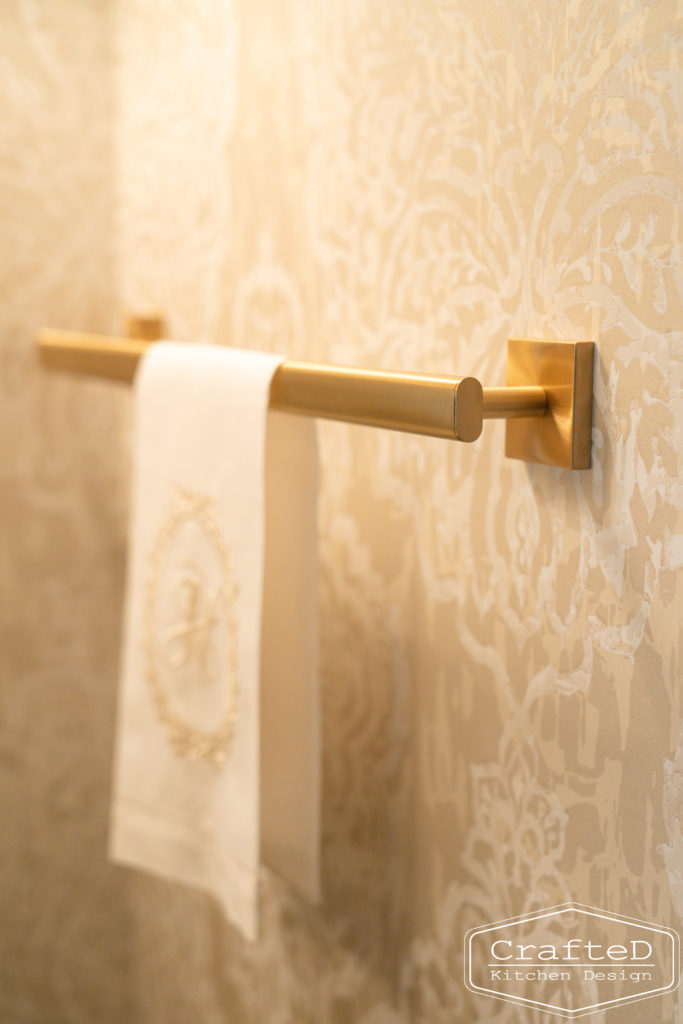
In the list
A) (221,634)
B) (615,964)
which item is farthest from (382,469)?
(615,964)

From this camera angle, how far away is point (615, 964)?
51cm

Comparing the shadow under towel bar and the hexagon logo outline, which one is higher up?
the shadow under towel bar

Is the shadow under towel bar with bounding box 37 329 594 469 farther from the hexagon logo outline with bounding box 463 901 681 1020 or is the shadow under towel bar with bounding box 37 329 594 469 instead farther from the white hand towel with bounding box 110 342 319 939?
the hexagon logo outline with bounding box 463 901 681 1020

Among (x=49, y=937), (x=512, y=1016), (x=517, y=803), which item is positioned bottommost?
(x=49, y=937)

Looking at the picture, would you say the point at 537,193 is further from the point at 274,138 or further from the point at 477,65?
the point at 274,138

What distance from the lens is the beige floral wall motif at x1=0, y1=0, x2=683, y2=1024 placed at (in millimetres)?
487

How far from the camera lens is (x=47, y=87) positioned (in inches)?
36.5

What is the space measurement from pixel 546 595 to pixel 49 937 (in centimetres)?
76

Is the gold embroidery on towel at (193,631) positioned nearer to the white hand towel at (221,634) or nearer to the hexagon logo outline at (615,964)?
the white hand towel at (221,634)

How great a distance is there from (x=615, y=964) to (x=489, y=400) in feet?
0.94

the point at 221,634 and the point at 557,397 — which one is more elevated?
the point at 557,397

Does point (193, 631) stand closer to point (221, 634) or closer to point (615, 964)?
point (221, 634)

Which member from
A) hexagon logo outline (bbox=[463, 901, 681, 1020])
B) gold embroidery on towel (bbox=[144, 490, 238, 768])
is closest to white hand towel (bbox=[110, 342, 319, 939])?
gold embroidery on towel (bbox=[144, 490, 238, 768])

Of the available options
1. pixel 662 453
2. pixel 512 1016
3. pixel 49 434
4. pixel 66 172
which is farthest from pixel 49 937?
pixel 662 453
